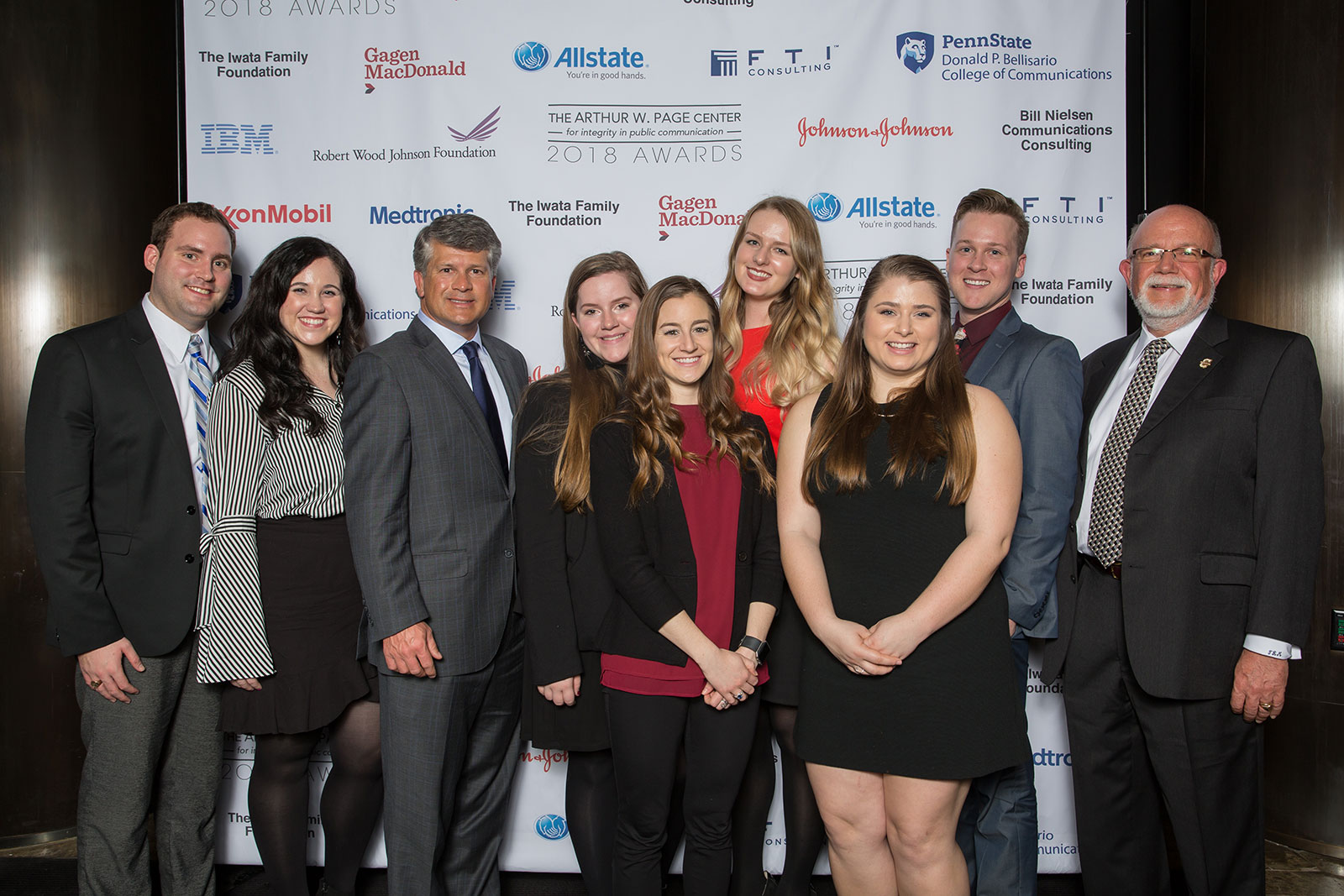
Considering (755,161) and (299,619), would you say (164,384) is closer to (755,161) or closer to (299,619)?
(299,619)

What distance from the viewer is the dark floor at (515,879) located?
8.48 ft

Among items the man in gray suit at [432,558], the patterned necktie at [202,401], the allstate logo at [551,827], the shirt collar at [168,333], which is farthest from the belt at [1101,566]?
the shirt collar at [168,333]

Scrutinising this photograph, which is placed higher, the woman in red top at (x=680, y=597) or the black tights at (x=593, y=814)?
the woman in red top at (x=680, y=597)

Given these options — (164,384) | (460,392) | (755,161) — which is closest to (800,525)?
(460,392)

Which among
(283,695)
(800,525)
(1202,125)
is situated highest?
(1202,125)

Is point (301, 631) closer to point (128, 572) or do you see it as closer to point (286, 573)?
point (286, 573)

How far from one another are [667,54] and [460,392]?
1455 millimetres

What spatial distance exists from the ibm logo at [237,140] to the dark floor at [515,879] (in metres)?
2.38

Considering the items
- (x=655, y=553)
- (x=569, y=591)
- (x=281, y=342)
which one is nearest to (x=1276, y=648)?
(x=655, y=553)

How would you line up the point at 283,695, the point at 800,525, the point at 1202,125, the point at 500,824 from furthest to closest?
1. the point at 1202,125
2. the point at 500,824
3. the point at 283,695
4. the point at 800,525

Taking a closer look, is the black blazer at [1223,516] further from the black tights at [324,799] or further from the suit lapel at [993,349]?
the black tights at [324,799]

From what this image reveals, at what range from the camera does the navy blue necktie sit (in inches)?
87.0

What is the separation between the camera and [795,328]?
7.55ft

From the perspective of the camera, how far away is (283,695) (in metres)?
2.10
